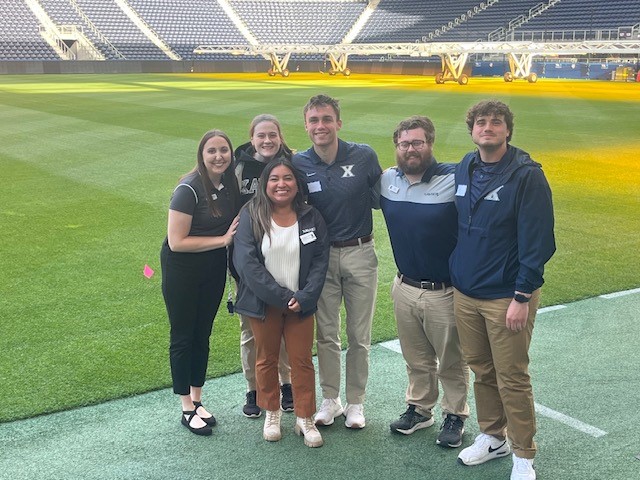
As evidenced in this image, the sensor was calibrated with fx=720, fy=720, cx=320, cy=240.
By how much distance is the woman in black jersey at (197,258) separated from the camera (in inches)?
173

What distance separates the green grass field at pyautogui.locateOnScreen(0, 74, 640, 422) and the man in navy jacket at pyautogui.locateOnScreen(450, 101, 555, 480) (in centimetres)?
222

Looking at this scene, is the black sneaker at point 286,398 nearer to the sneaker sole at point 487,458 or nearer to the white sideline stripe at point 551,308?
the sneaker sole at point 487,458

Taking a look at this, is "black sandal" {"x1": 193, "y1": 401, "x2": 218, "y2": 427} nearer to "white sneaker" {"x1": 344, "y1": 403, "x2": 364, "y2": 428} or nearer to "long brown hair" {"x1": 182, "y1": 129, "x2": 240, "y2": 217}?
"white sneaker" {"x1": 344, "y1": 403, "x2": 364, "y2": 428}

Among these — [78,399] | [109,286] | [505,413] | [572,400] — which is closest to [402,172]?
[505,413]

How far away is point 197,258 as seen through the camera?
14.8 feet

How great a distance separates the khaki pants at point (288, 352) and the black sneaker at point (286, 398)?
1.44 ft

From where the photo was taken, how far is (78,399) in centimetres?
500

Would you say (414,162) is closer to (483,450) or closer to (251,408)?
(483,450)

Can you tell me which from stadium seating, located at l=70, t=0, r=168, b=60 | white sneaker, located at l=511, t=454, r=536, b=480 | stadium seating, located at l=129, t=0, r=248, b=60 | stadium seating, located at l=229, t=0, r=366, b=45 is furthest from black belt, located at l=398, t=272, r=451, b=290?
stadium seating, located at l=229, t=0, r=366, b=45

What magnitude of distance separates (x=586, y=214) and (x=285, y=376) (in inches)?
272

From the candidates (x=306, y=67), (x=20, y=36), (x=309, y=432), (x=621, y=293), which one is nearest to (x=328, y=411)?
(x=309, y=432)

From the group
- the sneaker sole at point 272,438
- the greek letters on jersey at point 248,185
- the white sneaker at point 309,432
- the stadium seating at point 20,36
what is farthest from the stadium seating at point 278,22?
the sneaker sole at point 272,438

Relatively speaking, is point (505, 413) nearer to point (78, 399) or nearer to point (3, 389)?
point (78, 399)

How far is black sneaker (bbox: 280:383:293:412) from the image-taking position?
4977 mm
